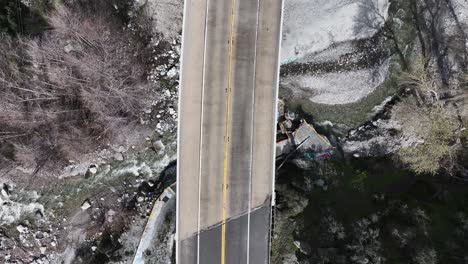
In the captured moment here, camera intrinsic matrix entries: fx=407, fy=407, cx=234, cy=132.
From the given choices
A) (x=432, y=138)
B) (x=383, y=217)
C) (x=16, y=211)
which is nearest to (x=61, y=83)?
(x=16, y=211)

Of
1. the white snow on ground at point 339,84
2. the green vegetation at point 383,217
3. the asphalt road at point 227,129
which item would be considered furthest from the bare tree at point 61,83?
the green vegetation at point 383,217

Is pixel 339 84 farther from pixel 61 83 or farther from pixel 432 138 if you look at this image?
pixel 61 83

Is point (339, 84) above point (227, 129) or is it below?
above

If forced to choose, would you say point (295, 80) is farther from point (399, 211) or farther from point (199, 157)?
point (399, 211)

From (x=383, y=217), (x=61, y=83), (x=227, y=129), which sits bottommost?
(x=383, y=217)

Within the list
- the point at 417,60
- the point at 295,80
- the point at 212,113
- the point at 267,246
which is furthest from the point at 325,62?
the point at 267,246

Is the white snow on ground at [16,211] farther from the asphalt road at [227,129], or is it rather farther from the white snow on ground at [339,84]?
the white snow on ground at [339,84]

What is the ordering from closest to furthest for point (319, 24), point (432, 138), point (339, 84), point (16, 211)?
point (432, 138)
point (319, 24)
point (16, 211)
point (339, 84)
